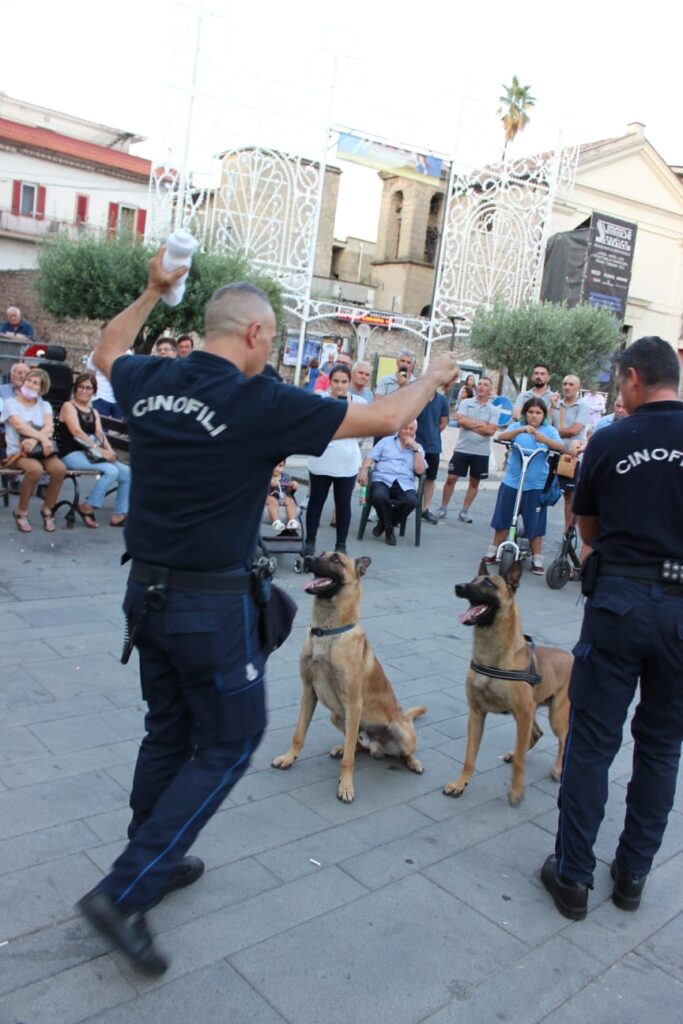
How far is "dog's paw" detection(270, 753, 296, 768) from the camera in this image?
13.2ft

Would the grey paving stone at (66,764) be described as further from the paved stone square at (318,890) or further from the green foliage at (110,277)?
the green foliage at (110,277)

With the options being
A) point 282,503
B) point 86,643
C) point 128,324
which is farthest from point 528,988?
point 282,503

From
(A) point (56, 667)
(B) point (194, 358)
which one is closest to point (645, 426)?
(B) point (194, 358)

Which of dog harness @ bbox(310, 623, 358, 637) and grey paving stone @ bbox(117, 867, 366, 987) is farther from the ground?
dog harness @ bbox(310, 623, 358, 637)

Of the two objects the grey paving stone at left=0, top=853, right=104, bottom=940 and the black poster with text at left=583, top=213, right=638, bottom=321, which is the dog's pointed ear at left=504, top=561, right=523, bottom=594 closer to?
the grey paving stone at left=0, top=853, right=104, bottom=940

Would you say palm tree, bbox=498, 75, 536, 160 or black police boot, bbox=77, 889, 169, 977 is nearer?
black police boot, bbox=77, 889, 169, 977

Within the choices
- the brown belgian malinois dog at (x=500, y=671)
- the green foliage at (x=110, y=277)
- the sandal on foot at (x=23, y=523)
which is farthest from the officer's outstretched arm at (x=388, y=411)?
the green foliage at (x=110, y=277)

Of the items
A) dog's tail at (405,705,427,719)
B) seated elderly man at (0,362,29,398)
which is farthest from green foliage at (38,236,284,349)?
dog's tail at (405,705,427,719)

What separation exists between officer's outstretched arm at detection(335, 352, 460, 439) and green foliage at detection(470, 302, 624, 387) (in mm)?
26512

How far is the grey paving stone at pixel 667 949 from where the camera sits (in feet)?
9.34

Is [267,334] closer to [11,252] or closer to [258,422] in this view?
[258,422]

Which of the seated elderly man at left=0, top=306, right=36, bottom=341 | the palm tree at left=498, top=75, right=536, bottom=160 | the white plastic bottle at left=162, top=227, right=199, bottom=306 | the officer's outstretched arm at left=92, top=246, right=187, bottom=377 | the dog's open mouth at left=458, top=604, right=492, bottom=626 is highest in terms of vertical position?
the palm tree at left=498, top=75, right=536, bottom=160

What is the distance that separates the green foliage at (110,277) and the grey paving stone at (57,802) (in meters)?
17.2

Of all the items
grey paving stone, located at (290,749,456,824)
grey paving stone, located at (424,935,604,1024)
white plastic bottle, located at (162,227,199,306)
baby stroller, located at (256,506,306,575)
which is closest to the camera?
grey paving stone, located at (424,935,604,1024)
